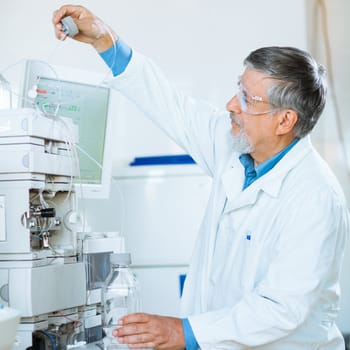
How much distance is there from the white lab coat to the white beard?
7 cm

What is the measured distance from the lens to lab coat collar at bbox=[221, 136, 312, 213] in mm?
1599

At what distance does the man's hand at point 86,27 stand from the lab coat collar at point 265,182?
1.56 feet

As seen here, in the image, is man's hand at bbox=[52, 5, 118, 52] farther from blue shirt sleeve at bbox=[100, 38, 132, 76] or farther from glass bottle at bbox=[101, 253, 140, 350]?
glass bottle at bbox=[101, 253, 140, 350]

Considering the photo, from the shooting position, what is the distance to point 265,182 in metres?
1.61

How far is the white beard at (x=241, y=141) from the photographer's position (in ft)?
5.53

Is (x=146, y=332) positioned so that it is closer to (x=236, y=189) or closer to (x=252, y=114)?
(x=236, y=189)

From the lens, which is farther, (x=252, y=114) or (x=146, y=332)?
(x=252, y=114)

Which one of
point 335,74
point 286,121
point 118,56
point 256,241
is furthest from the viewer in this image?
point 335,74

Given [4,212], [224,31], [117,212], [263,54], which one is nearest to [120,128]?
[117,212]

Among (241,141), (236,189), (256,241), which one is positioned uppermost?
(241,141)

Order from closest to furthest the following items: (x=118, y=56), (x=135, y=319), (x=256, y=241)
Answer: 1. (x=135, y=319)
2. (x=256, y=241)
3. (x=118, y=56)

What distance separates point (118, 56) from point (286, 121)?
1.60 ft

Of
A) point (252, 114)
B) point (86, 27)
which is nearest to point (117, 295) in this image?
point (252, 114)

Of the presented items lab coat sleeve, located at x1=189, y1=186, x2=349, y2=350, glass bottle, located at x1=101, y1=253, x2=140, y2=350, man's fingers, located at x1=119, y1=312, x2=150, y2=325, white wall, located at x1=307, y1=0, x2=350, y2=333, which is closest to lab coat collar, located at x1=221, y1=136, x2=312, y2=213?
lab coat sleeve, located at x1=189, y1=186, x2=349, y2=350
